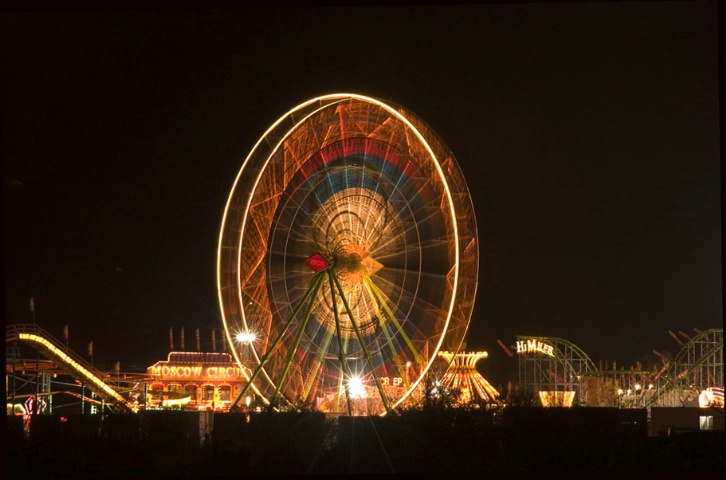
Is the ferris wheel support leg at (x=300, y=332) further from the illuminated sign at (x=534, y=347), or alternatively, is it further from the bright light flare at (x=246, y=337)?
the illuminated sign at (x=534, y=347)

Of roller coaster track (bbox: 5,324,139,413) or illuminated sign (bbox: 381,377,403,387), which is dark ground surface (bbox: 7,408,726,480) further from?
roller coaster track (bbox: 5,324,139,413)

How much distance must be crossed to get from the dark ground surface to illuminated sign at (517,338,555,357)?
2463 centimetres

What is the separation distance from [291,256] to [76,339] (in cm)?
2723

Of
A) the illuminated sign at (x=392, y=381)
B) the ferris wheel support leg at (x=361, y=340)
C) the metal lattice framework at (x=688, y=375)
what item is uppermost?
the ferris wheel support leg at (x=361, y=340)

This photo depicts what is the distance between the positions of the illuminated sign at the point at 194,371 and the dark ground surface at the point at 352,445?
→ 2600 cm

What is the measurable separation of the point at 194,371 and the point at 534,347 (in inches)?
620

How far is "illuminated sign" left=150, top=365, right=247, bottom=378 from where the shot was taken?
47891mm

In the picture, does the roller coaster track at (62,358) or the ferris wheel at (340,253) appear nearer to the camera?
the ferris wheel at (340,253)

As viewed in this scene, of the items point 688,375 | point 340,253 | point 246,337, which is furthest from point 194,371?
point 340,253

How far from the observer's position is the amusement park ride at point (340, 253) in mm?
25047

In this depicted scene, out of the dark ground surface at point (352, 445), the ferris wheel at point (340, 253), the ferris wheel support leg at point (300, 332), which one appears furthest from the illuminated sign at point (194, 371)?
the dark ground surface at point (352, 445)

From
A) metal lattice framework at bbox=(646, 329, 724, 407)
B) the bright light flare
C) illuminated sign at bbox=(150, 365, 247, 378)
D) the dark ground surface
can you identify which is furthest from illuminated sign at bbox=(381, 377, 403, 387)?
illuminated sign at bbox=(150, 365, 247, 378)

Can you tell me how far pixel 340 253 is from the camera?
84.2 ft

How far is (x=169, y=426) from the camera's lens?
21.2 meters
